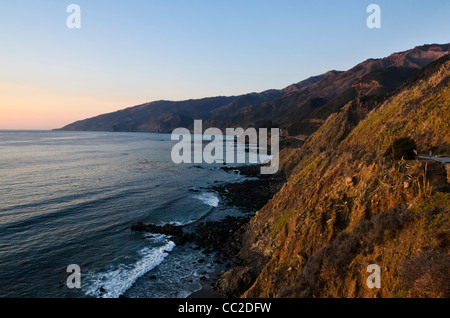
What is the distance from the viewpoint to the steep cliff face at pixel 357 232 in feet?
32.8

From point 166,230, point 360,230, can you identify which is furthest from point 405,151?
point 166,230

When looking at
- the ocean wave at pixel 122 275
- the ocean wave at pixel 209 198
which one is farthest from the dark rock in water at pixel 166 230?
the ocean wave at pixel 209 198

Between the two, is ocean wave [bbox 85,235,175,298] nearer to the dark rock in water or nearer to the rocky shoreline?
the dark rock in water

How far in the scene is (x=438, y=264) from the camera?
873 cm

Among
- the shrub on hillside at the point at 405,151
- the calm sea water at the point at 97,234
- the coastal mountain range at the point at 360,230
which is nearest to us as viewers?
the coastal mountain range at the point at 360,230

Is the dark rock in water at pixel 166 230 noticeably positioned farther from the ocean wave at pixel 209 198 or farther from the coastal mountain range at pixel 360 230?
the ocean wave at pixel 209 198

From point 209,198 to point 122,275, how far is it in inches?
1006

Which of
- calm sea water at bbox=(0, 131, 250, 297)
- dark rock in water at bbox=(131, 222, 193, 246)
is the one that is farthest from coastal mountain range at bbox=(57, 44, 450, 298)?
calm sea water at bbox=(0, 131, 250, 297)

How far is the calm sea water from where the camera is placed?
21344mm

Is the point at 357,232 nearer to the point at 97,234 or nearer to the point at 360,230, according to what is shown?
the point at 360,230

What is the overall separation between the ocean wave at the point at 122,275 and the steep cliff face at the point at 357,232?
8.37 meters

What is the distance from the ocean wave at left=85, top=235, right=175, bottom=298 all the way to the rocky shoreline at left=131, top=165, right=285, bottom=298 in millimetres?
3386

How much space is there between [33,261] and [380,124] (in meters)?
49.9
